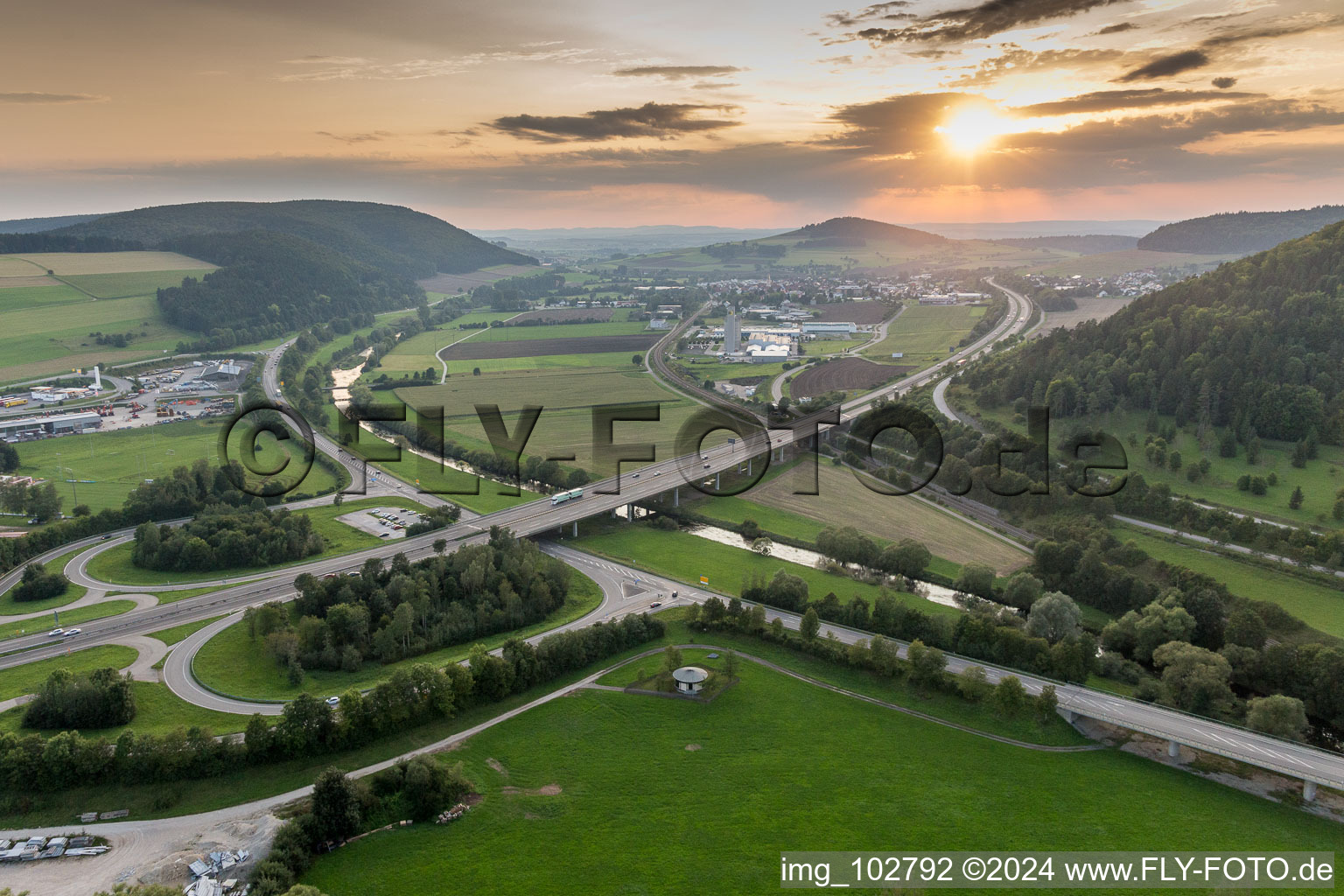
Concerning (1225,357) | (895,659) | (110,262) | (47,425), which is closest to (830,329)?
(1225,357)

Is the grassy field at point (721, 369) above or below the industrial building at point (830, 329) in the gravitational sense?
below

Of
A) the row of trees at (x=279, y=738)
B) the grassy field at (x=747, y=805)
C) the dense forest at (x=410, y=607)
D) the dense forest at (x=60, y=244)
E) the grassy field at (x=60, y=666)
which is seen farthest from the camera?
the dense forest at (x=60, y=244)

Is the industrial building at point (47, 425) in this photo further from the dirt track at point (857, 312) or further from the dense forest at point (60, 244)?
the dirt track at point (857, 312)

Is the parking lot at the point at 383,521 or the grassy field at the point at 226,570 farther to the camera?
the parking lot at the point at 383,521

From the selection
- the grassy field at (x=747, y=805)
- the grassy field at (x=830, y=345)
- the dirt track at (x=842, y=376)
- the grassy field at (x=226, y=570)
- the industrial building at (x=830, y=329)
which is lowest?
the grassy field at (x=747, y=805)

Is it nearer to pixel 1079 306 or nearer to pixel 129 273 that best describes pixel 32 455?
pixel 129 273

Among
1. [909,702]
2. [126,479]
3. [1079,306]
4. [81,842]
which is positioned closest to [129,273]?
[126,479]

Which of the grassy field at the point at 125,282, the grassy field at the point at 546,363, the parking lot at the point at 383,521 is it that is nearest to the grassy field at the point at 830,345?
the grassy field at the point at 546,363
